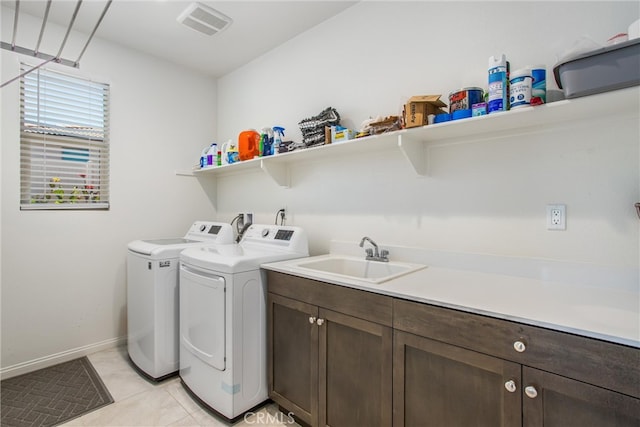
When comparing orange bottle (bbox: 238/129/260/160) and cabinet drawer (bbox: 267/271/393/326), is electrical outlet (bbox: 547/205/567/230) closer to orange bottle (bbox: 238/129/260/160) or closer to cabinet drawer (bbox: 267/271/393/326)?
cabinet drawer (bbox: 267/271/393/326)

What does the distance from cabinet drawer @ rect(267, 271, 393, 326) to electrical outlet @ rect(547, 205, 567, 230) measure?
858 mm

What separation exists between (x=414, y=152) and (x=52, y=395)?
276cm

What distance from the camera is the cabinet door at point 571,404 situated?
2.71 feet

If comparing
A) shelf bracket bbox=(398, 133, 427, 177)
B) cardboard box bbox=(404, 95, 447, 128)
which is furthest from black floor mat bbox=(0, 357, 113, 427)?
cardboard box bbox=(404, 95, 447, 128)

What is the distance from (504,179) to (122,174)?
295cm

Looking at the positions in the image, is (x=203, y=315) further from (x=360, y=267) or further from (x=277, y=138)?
(x=277, y=138)

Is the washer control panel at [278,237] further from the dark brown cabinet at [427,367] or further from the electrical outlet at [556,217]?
the electrical outlet at [556,217]

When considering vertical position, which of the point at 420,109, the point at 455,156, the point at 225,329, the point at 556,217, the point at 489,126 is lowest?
the point at 225,329

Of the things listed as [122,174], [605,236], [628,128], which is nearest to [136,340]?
[122,174]

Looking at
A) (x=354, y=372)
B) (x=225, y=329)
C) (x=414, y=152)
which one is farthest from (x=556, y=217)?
(x=225, y=329)

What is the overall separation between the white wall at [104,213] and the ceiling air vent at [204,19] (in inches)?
32.9

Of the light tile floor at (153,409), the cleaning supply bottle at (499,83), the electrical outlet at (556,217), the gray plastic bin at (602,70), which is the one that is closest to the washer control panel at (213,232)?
the light tile floor at (153,409)

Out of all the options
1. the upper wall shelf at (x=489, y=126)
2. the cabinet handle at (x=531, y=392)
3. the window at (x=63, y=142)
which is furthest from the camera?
the window at (x=63, y=142)

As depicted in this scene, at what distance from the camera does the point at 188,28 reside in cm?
247
